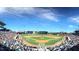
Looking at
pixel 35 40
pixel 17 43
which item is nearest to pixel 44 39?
pixel 35 40

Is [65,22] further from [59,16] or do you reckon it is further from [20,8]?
[20,8]

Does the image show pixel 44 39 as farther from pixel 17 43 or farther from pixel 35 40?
pixel 17 43

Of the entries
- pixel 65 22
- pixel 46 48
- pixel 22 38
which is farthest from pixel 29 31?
pixel 65 22

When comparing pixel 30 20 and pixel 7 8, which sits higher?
pixel 7 8
